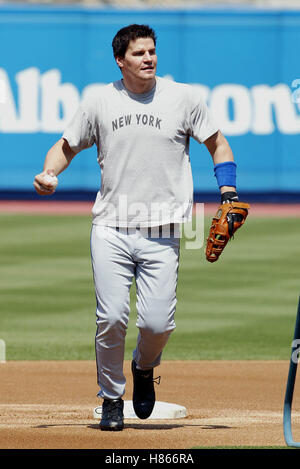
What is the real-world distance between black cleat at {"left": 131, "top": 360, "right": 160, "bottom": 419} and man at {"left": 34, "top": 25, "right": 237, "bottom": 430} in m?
0.21

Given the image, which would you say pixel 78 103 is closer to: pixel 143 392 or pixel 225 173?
pixel 143 392

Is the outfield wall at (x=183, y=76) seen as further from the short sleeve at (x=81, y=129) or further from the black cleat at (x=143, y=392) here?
the short sleeve at (x=81, y=129)

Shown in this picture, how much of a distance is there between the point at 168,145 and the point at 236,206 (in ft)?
1.65

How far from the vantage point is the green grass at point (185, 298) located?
31.8ft

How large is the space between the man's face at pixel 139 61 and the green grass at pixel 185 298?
12.0 feet

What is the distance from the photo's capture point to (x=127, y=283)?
240 inches

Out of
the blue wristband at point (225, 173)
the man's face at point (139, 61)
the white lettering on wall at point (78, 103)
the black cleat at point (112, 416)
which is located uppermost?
the white lettering on wall at point (78, 103)

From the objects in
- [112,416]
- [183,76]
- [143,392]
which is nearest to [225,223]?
[143,392]

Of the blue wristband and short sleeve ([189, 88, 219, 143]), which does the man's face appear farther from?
the blue wristband

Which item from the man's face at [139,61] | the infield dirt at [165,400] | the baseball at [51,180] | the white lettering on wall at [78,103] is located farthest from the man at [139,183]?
the white lettering on wall at [78,103]

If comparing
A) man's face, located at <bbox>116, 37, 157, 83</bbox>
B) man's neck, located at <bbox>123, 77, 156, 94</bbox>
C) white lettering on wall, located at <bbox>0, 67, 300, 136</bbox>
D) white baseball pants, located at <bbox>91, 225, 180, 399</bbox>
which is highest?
white lettering on wall, located at <bbox>0, 67, 300, 136</bbox>

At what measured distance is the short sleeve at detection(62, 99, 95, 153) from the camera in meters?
Result: 6.09

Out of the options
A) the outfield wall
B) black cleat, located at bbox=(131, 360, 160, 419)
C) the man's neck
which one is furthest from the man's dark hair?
the outfield wall
